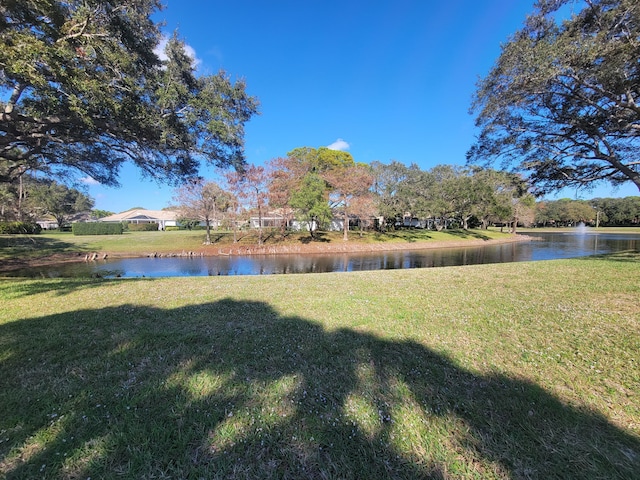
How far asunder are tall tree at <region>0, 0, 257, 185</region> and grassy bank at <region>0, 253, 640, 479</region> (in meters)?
4.37

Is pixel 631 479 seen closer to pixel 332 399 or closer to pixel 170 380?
pixel 332 399

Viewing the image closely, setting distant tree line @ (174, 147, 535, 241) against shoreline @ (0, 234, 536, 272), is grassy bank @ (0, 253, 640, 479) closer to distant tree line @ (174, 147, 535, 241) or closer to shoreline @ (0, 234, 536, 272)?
distant tree line @ (174, 147, 535, 241)

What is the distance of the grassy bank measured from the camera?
1823 mm

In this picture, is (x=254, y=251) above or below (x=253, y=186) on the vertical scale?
below

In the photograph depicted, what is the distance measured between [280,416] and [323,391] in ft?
1.57

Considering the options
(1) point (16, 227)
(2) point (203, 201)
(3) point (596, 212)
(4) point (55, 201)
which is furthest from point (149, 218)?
(3) point (596, 212)

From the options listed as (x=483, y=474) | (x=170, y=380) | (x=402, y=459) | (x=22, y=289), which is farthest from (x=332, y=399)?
(x=22, y=289)

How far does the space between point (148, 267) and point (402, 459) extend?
63.7 feet

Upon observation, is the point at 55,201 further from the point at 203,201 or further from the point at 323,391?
the point at 323,391

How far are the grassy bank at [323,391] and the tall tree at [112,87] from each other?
437cm

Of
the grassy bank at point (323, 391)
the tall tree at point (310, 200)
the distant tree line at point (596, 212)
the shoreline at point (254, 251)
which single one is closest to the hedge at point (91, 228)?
the shoreline at point (254, 251)

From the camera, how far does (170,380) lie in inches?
106

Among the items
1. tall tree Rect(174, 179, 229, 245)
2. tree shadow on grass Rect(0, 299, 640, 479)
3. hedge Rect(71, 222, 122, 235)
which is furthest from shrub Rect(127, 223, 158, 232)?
tree shadow on grass Rect(0, 299, 640, 479)

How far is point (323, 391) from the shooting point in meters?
2.54
